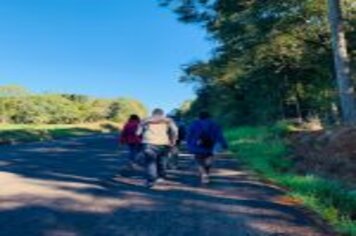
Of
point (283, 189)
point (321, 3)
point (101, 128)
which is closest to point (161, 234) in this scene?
point (283, 189)

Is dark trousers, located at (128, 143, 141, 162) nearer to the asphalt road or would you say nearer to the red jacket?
the red jacket

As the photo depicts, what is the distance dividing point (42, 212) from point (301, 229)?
421cm

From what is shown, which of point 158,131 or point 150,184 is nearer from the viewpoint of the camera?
point 150,184

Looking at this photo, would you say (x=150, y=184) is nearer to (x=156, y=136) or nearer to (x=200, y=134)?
(x=156, y=136)

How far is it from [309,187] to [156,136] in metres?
3.59

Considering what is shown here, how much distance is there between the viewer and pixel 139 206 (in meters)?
14.0

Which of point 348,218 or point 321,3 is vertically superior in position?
point 321,3

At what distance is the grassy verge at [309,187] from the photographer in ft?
42.7

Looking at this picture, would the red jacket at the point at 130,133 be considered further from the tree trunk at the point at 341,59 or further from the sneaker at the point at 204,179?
the tree trunk at the point at 341,59

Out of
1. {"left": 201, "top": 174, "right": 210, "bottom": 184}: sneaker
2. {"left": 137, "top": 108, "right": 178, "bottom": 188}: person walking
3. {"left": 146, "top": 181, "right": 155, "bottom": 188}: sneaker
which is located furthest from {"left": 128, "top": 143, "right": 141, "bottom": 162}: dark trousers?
{"left": 146, "top": 181, "right": 155, "bottom": 188}: sneaker

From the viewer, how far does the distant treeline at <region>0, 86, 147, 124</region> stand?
123625mm

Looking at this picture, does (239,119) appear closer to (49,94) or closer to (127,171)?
(127,171)

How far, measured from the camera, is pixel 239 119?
62.7 m

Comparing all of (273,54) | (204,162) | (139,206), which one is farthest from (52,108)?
(139,206)
